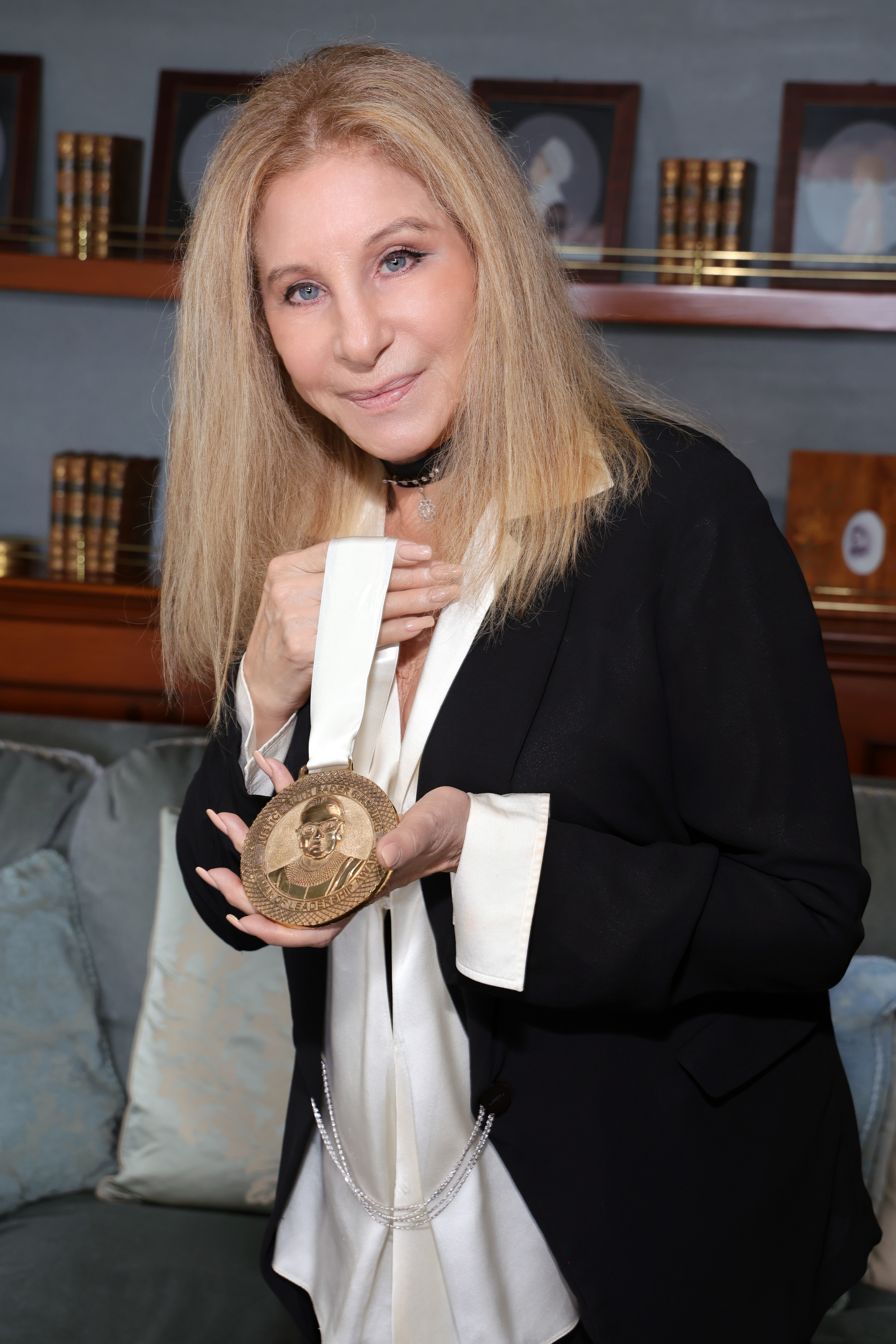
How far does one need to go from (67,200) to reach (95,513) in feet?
2.12

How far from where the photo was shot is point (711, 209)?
2268mm

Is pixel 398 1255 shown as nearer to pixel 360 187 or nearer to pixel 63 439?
pixel 360 187

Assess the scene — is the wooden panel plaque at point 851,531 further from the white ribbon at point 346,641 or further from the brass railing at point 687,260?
the white ribbon at point 346,641

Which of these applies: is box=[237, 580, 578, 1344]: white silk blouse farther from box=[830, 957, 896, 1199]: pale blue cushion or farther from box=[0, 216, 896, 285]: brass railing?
box=[0, 216, 896, 285]: brass railing

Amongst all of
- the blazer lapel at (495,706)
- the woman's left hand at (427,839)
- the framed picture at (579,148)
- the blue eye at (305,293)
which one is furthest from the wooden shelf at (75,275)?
the woman's left hand at (427,839)

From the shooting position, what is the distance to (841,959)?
0.94 m

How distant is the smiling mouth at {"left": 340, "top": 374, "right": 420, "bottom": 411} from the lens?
3.48 feet

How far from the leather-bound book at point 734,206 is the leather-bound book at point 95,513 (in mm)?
1329

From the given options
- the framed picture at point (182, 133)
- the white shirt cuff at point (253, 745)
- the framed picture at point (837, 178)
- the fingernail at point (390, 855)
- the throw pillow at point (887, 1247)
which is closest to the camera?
the fingernail at point (390, 855)

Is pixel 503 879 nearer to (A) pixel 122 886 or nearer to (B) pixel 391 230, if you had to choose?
(B) pixel 391 230

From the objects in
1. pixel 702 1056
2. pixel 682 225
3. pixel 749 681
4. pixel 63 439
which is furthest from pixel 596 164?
pixel 702 1056

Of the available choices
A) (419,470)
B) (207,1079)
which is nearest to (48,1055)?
(207,1079)

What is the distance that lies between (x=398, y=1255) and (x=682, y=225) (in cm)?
193

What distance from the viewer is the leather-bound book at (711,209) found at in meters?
2.24
